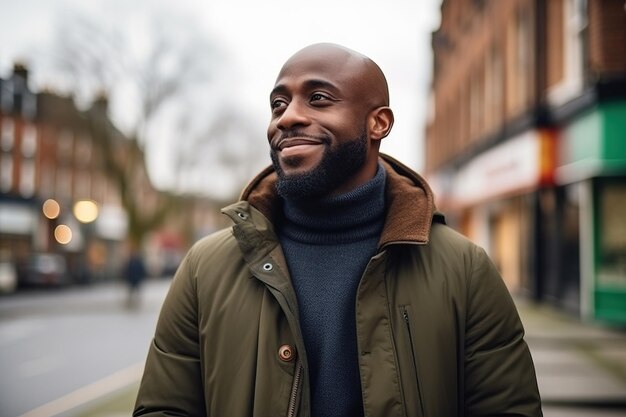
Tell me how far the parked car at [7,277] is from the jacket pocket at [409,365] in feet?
85.9

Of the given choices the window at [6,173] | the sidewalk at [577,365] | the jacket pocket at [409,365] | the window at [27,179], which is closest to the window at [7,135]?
the window at [6,173]

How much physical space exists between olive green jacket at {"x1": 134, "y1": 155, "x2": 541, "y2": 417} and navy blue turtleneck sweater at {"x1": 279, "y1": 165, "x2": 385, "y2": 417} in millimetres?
67

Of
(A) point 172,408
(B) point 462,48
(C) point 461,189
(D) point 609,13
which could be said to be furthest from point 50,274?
(A) point 172,408

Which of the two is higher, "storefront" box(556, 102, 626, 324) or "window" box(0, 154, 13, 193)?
"window" box(0, 154, 13, 193)

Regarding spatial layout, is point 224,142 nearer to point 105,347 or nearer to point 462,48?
point 462,48

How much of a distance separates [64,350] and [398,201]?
10.0 m

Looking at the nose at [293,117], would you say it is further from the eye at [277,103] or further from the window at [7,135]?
the window at [7,135]

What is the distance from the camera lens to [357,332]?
70.4 inches

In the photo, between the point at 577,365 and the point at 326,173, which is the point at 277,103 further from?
the point at 577,365

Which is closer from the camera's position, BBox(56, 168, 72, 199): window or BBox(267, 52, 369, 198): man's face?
BBox(267, 52, 369, 198): man's face

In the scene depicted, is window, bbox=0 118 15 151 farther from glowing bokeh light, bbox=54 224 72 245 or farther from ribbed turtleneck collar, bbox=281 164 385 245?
ribbed turtleneck collar, bbox=281 164 385 245

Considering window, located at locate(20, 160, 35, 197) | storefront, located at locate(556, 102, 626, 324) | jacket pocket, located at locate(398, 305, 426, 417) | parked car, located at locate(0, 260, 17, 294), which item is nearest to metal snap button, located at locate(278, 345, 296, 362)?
jacket pocket, located at locate(398, 305, 426, 417)

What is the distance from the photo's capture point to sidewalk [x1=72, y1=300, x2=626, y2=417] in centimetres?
603

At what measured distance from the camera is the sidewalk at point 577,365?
19.8 feet
